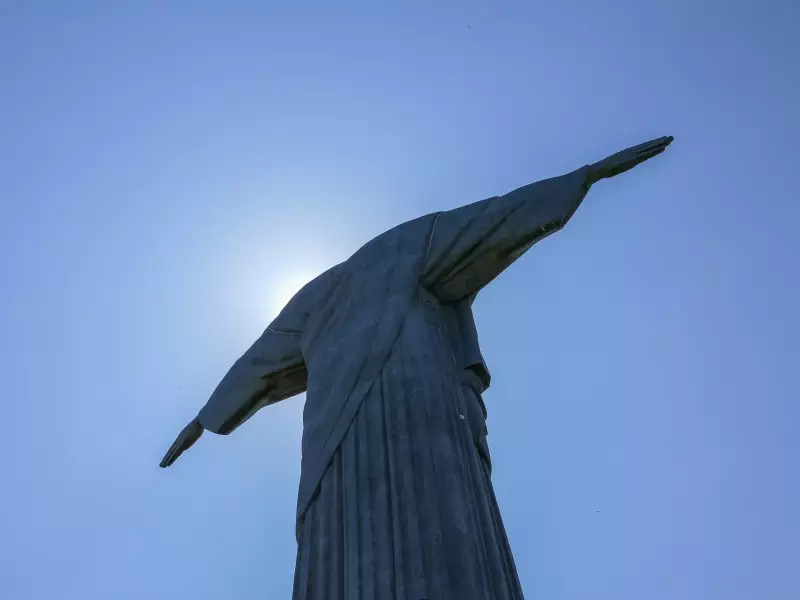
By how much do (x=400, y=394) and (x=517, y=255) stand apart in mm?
1857

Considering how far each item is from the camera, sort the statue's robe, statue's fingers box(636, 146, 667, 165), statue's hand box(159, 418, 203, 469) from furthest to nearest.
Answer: statue's hand box(159, 418, 203, 469), statue's fingers box(636, 146, 667, 165), the statue's robe

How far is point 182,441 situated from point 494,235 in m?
3.49

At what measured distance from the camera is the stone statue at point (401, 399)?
17.4 ft

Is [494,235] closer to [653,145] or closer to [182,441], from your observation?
[653,145]

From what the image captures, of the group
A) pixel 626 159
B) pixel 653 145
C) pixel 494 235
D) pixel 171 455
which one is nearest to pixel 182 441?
pixel 171 455

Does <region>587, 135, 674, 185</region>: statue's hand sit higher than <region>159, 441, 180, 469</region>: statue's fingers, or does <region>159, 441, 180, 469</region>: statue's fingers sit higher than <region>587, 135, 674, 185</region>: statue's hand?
<region>587, 135, 674, 185</region>: statue's hand

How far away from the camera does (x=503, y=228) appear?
727 cm

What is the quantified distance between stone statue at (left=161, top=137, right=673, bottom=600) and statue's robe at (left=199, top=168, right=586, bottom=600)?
0.03ft

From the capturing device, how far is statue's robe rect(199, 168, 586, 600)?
529cm

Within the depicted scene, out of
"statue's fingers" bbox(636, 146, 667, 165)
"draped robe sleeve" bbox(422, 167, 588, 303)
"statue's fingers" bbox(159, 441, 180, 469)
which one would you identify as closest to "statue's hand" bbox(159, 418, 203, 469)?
"statue's fingers" bbox(159, 441, 180, 469)

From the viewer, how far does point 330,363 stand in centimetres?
673

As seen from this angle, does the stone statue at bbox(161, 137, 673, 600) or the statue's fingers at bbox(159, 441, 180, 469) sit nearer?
the stone statue at bbox(161, 137, 673, 600)

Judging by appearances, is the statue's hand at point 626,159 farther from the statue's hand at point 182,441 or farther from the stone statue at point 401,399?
the statue's hand at point 182,441

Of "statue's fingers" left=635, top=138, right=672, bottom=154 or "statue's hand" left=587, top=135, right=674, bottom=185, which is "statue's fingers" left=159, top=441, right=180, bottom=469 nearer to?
"statue's hand" left=587, top=135, right=674, bottom=185
